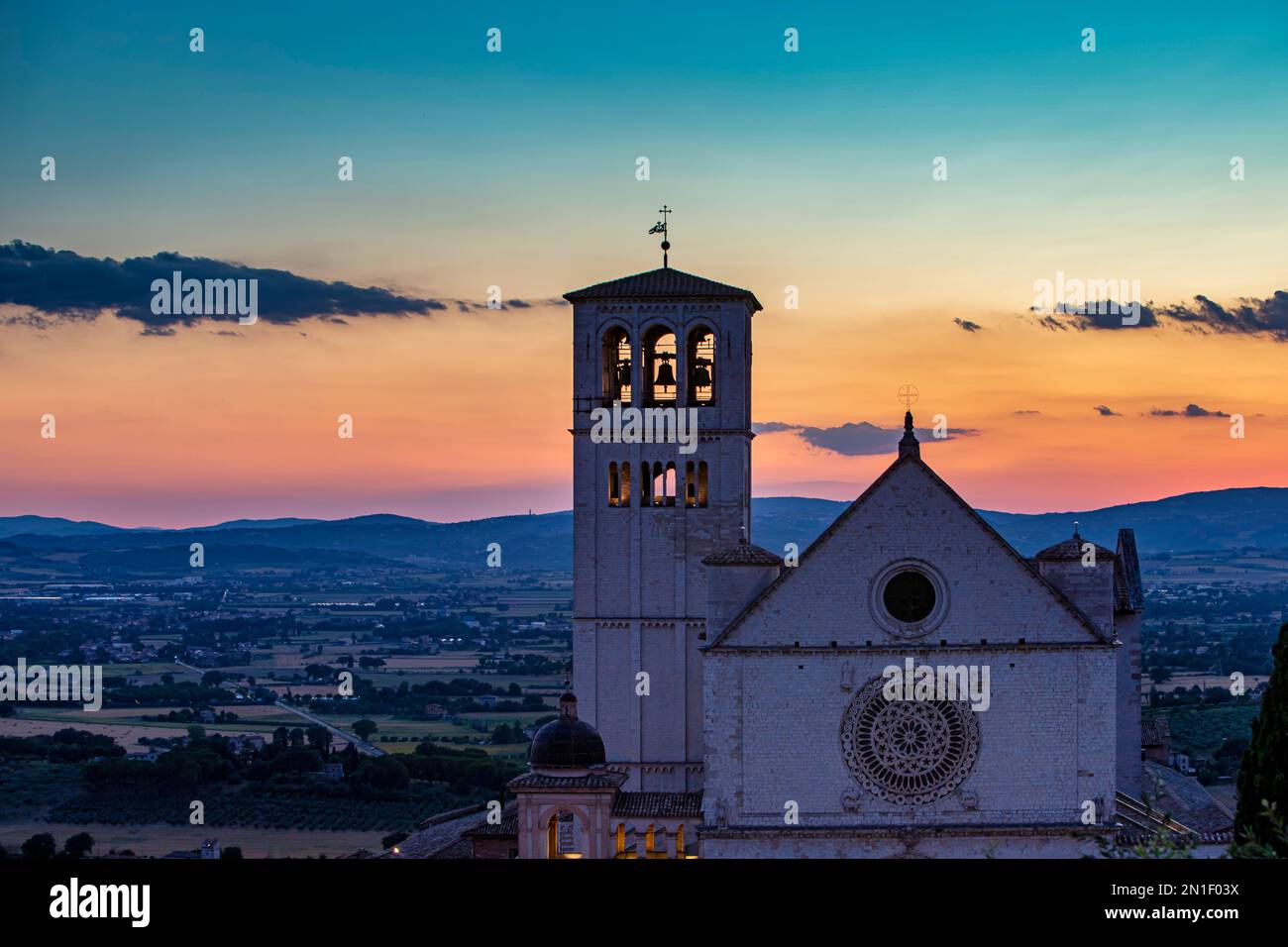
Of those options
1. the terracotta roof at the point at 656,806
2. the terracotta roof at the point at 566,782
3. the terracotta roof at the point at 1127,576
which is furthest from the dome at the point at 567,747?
the terracotta roof at the point at 1127,576

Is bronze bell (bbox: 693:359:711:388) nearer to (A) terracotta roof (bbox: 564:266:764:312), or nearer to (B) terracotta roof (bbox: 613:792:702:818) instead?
(A) terracotta roof (bbox: 564:266:764:312)

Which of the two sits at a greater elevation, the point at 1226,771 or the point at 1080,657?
the point at 1080,657

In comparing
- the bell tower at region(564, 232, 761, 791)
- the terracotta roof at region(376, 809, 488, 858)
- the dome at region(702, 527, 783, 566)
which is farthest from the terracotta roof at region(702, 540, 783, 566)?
the terracotta roof at region(376, 809, 488, 858)

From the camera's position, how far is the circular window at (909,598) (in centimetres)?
3366

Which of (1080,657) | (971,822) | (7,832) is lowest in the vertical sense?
(7,832)

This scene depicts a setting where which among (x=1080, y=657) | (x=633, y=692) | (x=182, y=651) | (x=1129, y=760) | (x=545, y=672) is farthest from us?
(x=182, y=651)

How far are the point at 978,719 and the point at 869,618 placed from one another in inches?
110

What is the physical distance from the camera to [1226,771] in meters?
67.0

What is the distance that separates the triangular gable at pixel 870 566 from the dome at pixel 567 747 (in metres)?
2.85

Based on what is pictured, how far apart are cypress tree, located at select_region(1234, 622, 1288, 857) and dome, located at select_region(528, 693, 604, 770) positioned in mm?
11691

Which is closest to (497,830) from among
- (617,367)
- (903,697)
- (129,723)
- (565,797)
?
(565,797)

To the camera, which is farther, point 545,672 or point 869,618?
point 545,672
